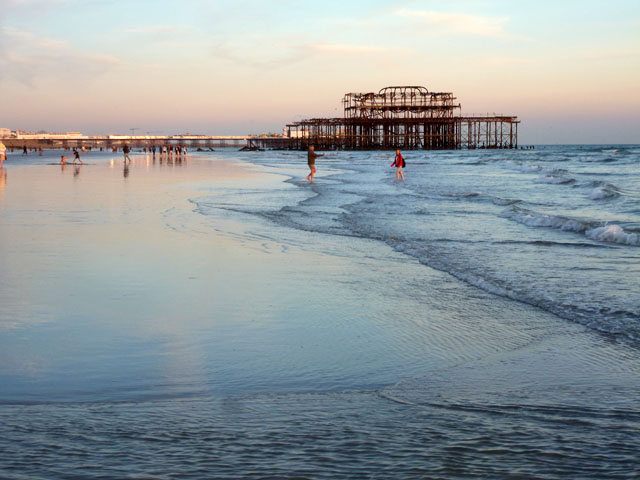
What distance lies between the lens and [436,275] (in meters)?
7.80

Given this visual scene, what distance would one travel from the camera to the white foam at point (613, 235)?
1038 centimetres

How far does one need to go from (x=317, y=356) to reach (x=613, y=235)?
7744mm

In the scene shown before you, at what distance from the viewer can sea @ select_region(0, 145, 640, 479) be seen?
2.92m

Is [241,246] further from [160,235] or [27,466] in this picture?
[27,466]

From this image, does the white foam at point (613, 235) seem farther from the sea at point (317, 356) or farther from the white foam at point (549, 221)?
the white foam at point (549, 221)

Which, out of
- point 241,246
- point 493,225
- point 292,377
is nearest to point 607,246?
point 493,225

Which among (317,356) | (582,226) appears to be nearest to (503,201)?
(582,226)

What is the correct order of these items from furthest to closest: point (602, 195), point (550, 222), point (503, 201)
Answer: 1. point (602, 195)
2. point (503, 201)
3. point (550, 222)

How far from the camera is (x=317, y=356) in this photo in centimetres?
455

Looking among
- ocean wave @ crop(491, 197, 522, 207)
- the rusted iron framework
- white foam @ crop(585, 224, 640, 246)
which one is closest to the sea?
white foam @ crop(585, 224, 640, 246)

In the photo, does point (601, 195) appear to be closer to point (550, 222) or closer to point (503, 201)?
point (503, 201)

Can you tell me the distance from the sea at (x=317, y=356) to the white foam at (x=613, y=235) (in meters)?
0.05

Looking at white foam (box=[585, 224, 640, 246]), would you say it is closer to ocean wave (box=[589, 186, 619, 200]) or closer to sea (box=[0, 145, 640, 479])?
sea (box=[0, 145, 640, 479])

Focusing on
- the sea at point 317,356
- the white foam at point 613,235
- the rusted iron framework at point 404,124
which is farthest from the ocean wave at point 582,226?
the rusted iron framework at point 404,124
